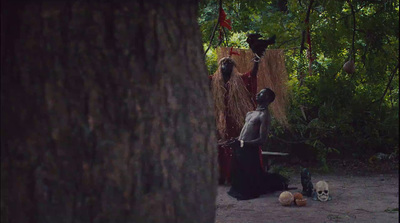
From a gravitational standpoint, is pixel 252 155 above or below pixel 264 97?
below

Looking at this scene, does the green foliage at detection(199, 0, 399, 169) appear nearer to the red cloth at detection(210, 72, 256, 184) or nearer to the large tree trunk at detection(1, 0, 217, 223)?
the red cloth at detection(210, 72, 256, 184)

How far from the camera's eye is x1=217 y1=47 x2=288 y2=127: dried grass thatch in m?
7.17

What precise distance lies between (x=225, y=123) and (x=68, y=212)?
5.78 m

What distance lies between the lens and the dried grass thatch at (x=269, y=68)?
717 cm

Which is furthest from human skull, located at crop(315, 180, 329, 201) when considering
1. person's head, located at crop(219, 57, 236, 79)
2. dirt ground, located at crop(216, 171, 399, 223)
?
person's head, located at crop(219, 57, 236, 79)

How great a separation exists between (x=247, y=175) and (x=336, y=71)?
5.55 ft

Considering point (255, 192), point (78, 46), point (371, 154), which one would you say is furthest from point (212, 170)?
point (371, 154)

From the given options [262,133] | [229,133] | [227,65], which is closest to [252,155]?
[262,133]

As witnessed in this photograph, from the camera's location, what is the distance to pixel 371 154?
8.83 metres

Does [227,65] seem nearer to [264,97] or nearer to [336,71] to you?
[264,97]

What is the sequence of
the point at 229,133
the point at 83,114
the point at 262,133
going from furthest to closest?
the point at 229,133 < the point at 262,133 < the point at 83,114

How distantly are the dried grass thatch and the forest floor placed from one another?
4.60ft

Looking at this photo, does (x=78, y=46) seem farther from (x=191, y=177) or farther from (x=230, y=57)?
(x=230, y=57)

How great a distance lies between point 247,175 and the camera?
6262 millimetres
